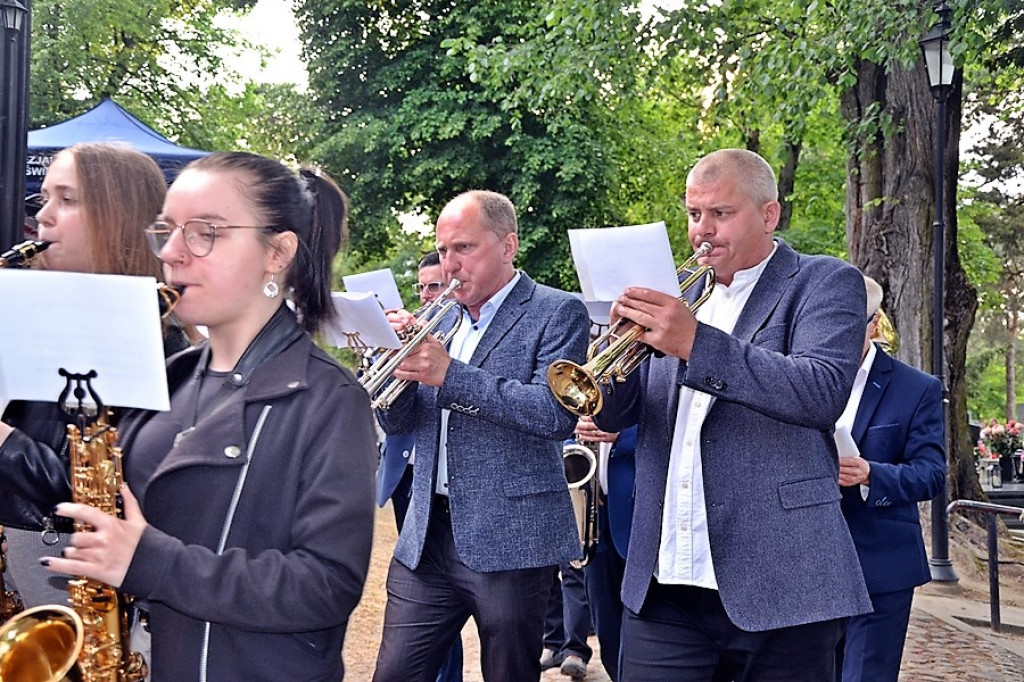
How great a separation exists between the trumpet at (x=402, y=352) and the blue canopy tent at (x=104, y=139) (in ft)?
14.7

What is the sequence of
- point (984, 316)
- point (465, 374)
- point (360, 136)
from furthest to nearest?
point (984, 316) < point (360, 136) < point (465, 374)

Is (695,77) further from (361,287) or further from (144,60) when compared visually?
(144,60)

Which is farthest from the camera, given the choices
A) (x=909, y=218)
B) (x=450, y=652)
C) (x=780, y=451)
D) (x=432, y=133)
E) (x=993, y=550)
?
(x=432, y=133)

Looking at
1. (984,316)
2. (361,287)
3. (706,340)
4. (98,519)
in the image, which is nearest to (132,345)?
(98,519)

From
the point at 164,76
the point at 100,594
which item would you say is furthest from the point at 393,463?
the point at 164,76

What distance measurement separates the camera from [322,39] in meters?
23.1

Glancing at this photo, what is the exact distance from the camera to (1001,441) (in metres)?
21.3

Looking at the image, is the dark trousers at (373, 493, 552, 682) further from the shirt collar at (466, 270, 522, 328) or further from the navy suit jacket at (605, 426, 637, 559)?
the navy suit jacket at (605, 426, 637, 559)

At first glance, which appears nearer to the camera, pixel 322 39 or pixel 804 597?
pixel 804 597

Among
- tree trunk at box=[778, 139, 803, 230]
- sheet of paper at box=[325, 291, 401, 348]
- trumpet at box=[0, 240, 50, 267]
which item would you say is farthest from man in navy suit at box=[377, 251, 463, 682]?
tree trunk at box=[778, 139, 803, 230]

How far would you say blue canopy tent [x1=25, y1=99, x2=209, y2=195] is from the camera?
341 inches

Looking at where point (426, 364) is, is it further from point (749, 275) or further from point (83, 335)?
point (83, 335)

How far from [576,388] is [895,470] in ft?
5.20

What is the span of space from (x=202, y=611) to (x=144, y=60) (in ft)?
64.8
